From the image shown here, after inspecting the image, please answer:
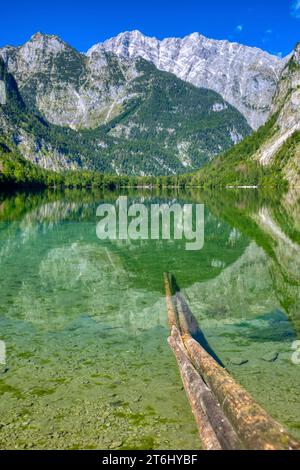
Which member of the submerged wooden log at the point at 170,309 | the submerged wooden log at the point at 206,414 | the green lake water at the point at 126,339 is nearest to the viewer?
the submerged wooden log at the point at 206,414

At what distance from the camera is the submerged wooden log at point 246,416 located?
871 centimetres

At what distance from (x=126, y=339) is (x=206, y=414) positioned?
8171mm

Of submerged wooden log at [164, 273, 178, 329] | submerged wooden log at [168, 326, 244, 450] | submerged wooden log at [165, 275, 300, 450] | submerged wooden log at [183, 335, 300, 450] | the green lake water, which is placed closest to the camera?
submerged wooden log at [183, 335, 300, 450]

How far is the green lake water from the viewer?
483 inches

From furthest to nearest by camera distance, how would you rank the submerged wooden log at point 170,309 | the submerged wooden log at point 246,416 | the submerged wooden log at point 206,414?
the submerged wooden log at point 170,309 < the submerged wooden log at point 206,414 < the submerged wooden log at point 246,416

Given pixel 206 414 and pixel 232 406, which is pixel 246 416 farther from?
pixel 206 414

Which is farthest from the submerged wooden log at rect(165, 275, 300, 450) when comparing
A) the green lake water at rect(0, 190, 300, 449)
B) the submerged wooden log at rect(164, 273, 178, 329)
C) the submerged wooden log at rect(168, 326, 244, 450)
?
the submerged wooden log at rect(164, 273, 178, 329)

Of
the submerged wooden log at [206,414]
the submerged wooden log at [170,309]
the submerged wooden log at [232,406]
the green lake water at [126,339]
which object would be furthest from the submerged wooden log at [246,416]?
the submerged wooden log at [170,309]

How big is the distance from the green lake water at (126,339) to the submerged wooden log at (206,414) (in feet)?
1.73

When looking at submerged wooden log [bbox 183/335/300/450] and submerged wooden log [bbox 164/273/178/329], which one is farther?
submerged wooden log [bbox 164/273/178/329]

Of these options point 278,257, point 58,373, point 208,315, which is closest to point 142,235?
point 278,257

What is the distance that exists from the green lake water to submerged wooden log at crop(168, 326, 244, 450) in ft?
1.73

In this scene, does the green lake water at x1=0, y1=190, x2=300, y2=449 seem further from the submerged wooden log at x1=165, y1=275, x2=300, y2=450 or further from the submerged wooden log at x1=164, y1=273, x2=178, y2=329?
the submerged wooden log at x1=165, y1=275, x2=300, y2=450

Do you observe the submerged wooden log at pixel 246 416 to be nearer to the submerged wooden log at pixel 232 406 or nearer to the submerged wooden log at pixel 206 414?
the submerged wooden log at pixel 232 406
